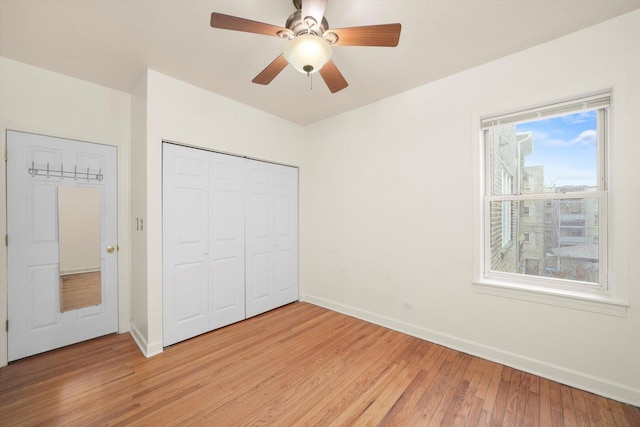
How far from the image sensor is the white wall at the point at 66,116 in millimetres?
2314

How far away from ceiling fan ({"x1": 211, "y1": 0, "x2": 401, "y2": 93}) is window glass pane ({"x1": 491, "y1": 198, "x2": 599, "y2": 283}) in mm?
1960

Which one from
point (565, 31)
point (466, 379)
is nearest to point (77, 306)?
point (466, 379)

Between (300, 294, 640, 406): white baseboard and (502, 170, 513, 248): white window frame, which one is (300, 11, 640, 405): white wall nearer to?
(300, 294, 640, 406): white baseboard

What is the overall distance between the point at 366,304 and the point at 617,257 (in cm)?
230

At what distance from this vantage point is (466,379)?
6.93 feet

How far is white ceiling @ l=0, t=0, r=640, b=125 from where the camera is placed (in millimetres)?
1754

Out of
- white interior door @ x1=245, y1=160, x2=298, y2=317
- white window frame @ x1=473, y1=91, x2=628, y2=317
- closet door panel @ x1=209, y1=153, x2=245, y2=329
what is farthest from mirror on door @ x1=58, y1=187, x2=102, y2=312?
white window frame @ x1=473, y1=91, x2=628, y2=317

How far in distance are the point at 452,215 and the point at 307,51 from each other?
2.07m

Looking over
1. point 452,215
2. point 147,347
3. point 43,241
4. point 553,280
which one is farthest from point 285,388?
point 43,241

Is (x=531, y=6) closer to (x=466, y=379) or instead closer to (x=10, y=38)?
(x=466, y=379)

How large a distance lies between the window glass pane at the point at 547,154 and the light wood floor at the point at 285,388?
1.66 meters

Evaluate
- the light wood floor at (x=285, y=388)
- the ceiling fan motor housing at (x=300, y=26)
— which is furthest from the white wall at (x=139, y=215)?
the ceiling fan motor housing at (x=300, y=26)

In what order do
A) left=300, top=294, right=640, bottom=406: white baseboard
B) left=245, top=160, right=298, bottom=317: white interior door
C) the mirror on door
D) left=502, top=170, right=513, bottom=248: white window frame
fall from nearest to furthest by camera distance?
left=300, top=294, right=640, bottom=406: white baseboard, left=502, top=170, right=513, bottom=248: white window frame, the mirror on door, left=245, top=160, right=298, bottom=317: white interior door

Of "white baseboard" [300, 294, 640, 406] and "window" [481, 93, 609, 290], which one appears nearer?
"white baseboard" [300, 294, 640, 406]
